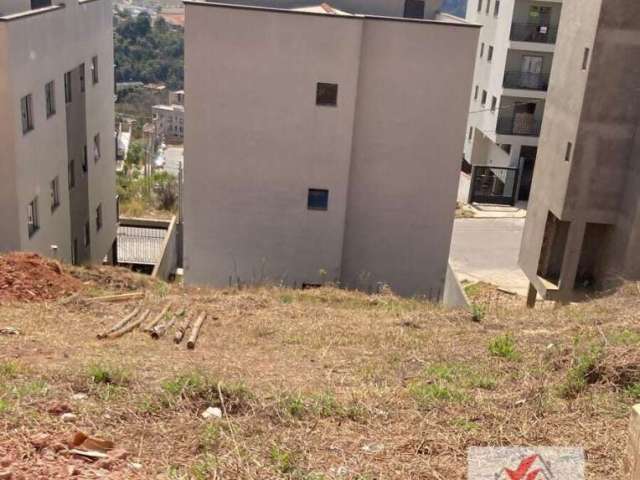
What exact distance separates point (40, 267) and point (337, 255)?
25.7 ft

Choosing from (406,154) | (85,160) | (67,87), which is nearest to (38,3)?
(67,87)

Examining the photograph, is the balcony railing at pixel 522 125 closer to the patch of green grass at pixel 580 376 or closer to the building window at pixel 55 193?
the building window at pixel 55 193

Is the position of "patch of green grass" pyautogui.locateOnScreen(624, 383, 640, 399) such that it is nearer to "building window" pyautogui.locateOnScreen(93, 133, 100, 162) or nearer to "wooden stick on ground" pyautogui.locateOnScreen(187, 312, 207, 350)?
"wooden stick on ground" pyautogui.locateOnScreen(187, 312, 207, 350)

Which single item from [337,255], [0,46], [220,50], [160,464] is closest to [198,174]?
[220,50]

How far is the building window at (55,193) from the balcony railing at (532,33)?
22.2m

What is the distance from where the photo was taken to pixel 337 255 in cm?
1778

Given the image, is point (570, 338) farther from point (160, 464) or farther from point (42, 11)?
point (42, 11)

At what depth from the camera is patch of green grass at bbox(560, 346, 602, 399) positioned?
7.05 m

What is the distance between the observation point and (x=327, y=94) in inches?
653

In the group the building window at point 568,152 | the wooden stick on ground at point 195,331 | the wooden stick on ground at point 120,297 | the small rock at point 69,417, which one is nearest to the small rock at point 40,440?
the small rock at point 69,417

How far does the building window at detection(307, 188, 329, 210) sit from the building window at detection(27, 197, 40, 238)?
22.6 feet

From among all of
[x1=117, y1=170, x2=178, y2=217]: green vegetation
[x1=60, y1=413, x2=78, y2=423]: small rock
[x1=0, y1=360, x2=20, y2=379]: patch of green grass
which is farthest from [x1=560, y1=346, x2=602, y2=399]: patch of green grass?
[x1=117, y1=170, x2=178, y2=217]: green vegetation

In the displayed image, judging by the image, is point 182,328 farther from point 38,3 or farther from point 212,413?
point 38,3

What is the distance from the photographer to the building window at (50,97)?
1733cm
